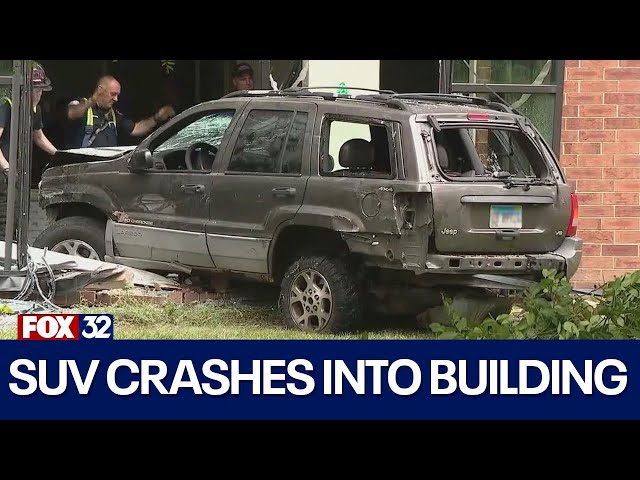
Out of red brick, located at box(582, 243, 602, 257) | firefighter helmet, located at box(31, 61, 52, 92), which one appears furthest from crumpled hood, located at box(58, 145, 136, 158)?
red brick, located at box(582, 243, 602, 257)

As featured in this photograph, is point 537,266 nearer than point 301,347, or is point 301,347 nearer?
point 301,347

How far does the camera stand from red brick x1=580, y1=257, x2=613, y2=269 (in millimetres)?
10867

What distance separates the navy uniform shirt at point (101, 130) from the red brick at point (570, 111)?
3.42 m

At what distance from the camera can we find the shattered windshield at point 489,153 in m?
8.52

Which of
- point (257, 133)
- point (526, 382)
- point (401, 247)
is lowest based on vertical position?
point (526, 382)

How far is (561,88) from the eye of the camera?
1076 cm

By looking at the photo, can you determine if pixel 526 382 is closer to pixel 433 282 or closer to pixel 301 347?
pixel 301 347

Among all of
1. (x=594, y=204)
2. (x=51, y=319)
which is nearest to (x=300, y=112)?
(x=51, y=319)

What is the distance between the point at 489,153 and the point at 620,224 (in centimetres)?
254

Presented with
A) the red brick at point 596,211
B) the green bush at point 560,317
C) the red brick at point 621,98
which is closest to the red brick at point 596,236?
the red brick at point 596,211

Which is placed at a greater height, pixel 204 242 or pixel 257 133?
pixel 257 133

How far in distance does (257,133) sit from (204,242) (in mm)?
783

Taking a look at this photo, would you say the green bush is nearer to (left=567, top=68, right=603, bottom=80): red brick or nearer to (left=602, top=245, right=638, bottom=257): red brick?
(left=602, top=245, right=638, bottom=257): red brick

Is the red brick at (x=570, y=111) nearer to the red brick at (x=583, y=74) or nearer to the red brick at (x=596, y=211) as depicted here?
the red brick at (x=583, y=74)
